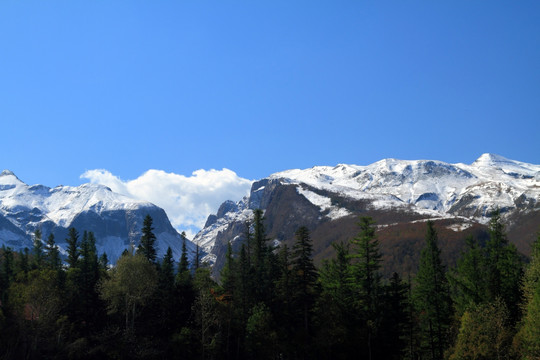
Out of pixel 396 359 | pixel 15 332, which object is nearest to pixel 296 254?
pixel 396 359

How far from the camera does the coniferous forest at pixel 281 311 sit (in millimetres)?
74500

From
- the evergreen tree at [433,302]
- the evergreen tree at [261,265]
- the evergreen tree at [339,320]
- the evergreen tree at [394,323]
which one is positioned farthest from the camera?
the evergreen tree at [261,265]

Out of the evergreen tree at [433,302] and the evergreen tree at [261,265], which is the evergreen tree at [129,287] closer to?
the evergreen tree at [261,265]

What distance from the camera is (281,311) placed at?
83562 millimetres

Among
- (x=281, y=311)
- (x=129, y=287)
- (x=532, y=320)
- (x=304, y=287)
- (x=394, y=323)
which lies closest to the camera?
(x=532, y=320)

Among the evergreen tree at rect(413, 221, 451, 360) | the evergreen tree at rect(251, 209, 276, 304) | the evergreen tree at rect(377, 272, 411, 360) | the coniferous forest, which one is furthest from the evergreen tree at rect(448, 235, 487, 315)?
the evergreen tree at rect(251, 209, 276, 304)

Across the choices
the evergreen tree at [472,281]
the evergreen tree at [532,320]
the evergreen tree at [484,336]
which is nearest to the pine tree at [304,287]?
the evergreen tree at [472,281]

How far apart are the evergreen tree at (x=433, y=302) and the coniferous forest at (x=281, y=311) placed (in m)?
0.15

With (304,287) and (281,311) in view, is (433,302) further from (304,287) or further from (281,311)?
(281,311)

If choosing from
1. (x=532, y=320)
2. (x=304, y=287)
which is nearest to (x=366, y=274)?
(x=304, y=287)

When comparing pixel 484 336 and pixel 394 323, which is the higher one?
pixel 394 323

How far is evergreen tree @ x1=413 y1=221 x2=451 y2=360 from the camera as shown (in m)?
76.7

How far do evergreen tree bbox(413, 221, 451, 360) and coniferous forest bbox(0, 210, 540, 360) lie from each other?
0.15 metres

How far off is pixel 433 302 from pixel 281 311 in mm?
22599
